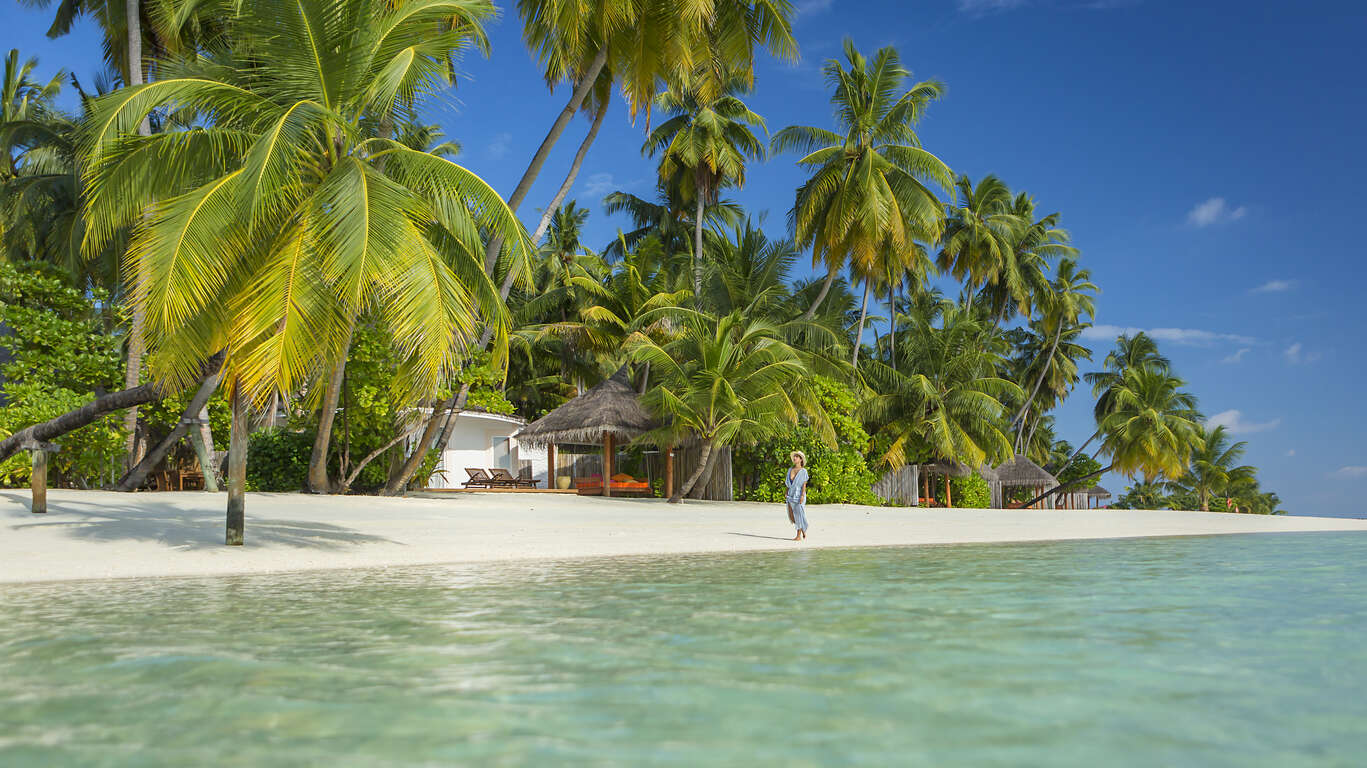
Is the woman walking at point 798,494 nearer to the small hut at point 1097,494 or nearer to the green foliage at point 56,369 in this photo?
the green foliage at point 56,369

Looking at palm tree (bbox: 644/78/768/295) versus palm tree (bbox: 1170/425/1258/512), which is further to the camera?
palm tree (bbox: 1170/425/1258/512)

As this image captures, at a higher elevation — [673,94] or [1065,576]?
[673,94]

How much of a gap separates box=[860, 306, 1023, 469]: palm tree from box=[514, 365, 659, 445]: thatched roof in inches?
317

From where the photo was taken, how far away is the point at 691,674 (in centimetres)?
399

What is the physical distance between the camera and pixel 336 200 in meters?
9.02

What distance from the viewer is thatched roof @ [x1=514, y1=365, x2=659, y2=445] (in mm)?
24016

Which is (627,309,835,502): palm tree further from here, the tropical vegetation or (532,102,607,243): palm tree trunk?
(532,102,607,243): palm tree trunk

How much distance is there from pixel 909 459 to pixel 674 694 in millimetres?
26614

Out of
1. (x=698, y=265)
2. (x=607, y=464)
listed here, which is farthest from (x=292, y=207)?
(x=698, y=265)

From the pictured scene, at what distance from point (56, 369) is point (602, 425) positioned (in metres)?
11.9

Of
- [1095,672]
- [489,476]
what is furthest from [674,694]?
[489,476]

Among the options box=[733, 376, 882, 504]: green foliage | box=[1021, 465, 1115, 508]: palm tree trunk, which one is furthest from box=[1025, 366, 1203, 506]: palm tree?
box=[733, 376, 882, 504]: green foliage

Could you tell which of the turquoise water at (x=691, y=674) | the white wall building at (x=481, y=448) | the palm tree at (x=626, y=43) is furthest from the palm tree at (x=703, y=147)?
the turquoise water at (x=691, y=674)

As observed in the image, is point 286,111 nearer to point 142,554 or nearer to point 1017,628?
point 142,554
